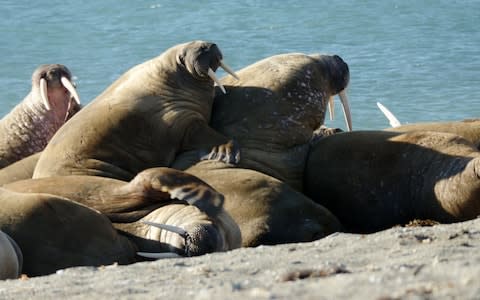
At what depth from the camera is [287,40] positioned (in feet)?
66.0

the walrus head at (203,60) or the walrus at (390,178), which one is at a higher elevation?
the walrus head at (203,60)

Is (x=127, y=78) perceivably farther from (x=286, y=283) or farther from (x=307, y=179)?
(x=286, y=283)

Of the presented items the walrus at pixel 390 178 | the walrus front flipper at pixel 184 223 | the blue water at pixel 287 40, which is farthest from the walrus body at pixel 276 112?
the blue water at pixel 287 40

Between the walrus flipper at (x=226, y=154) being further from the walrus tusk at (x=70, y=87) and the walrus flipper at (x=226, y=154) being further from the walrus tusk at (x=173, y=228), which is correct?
the walrus tusk at (x=70, y=87)

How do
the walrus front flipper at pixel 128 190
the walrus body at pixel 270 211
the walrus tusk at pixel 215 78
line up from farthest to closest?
the walrus tusk at pixel 215 78 < the walrus body at pixel 270 211 < the walrus front flipper at pixel 128 190

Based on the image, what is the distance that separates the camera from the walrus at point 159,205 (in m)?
5.85

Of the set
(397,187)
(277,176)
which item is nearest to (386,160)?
(397,187)

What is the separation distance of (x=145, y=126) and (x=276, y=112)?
0.81 metres

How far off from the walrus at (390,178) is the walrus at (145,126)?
0.60m

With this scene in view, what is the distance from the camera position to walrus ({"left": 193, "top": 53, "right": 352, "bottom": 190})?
24.0ft

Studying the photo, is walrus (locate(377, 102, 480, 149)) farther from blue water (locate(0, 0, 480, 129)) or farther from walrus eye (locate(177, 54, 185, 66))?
blue water (locate(0, 0, 480, 129))

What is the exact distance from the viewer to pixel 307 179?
726cm

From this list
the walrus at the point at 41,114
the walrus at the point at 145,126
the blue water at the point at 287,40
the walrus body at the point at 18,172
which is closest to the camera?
the walrus at the point at 145,126

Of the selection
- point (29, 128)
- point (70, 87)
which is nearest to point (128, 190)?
point (70, 87)
